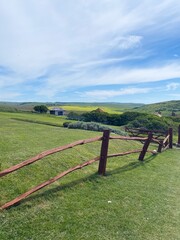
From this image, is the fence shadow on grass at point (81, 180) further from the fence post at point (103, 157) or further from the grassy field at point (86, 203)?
the fence post at point (103, 157)

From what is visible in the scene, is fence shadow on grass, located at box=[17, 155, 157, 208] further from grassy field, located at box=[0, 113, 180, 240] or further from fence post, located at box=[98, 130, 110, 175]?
fence post, located at box=[98, 130, 110, 175]

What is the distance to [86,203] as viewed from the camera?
5.38 meters

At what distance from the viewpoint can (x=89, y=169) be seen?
293 inches

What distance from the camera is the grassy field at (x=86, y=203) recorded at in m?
4.32

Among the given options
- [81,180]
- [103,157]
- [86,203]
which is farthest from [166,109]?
[86,203]

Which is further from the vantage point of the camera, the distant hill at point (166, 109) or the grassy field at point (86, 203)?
the distant hill at point (166, 109)

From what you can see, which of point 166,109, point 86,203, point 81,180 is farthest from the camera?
point 166,109

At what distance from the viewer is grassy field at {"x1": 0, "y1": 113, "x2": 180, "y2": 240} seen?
432cm

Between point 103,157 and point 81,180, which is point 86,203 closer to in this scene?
point 81,180

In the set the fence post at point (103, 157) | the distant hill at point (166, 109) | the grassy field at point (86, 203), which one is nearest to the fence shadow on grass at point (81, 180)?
the grassy field at point (86, 203)

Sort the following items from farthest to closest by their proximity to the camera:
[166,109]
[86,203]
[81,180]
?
[166,109] → [81,180] → [86,203]

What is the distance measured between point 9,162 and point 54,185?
147 cm

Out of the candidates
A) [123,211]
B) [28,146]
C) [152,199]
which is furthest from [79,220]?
[28,146]

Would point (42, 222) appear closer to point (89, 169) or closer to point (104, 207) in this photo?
point (104, 207)
